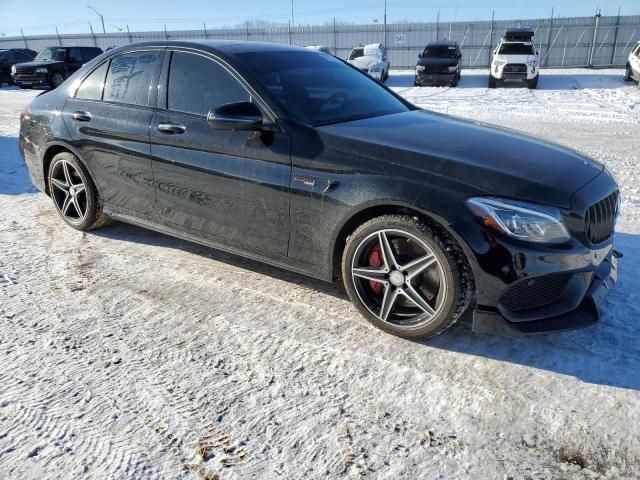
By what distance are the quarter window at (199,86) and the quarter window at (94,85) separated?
2.91 feet

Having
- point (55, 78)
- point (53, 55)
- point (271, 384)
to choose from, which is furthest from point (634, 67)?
point (53, 55)

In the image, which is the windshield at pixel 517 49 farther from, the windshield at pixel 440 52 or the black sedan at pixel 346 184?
the black sedan at pixel 346 184

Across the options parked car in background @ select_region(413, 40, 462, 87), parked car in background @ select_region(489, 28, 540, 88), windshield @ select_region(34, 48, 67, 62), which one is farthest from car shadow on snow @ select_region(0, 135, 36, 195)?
parked car in background @ select_region(489, 28, 540, 88)

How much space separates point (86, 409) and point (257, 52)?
2.68m

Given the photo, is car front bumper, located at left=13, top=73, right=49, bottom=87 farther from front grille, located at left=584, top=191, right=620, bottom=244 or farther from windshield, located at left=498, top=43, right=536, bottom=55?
front grille, located at left=584, top=191, right=620, bottom=244

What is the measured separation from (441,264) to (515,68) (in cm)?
1722

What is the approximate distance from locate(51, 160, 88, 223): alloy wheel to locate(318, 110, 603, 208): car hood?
2580 millimetres

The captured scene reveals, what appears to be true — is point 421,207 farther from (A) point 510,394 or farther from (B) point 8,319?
(B) point 8,319

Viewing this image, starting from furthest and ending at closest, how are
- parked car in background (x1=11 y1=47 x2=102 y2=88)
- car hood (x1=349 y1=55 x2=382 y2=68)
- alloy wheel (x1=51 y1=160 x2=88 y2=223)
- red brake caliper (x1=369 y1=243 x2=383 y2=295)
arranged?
1. car hood (x1=349 y1=55 x2=382 y2=68)
2. parked car in background (x1=11 y1=47 x2=102 y2=88)
3. alloy wheel (x1=51 y1=160 x2=88 y2=223)
4. red brake caliper (x1=369 y1=243 x2=383 y2=295)

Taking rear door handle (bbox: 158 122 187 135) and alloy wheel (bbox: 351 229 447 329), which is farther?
rear door handle (bbox: 158 122 187 135)

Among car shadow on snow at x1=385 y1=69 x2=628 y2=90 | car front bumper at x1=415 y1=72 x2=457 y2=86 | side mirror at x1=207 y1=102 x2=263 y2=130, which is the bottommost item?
car shadow on snow at x1=385 y1=69 x2=628 y2=90

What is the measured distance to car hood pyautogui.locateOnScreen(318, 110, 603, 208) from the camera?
2682 mm

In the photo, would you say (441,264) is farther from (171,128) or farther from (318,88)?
(171,128)

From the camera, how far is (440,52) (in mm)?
19922
